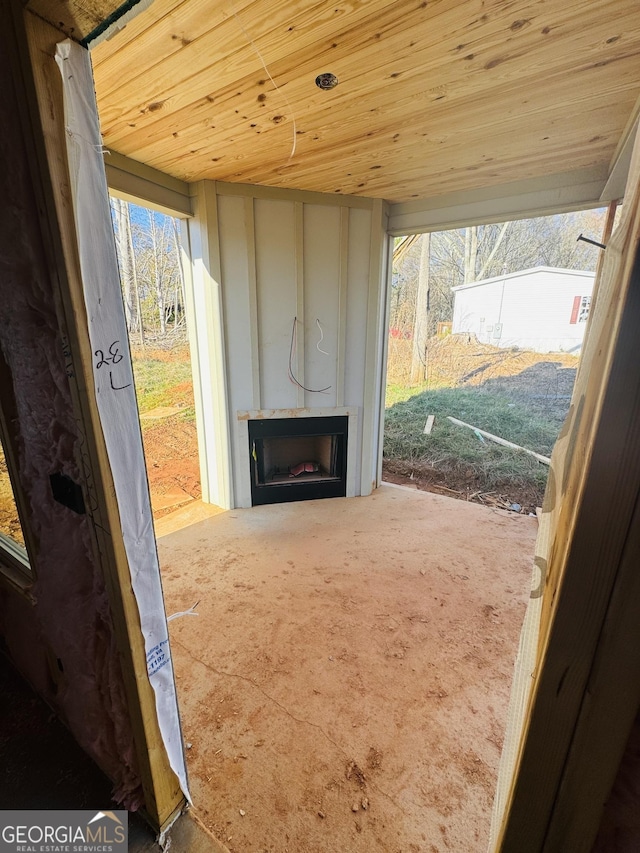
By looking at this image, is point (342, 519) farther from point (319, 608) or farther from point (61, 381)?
point (61, 381)

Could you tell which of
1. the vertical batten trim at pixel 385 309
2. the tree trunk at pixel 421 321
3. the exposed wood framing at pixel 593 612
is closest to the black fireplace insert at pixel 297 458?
the vertical batten trim at pixel 385 309

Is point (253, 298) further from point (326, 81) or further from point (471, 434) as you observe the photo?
point (471, 434)

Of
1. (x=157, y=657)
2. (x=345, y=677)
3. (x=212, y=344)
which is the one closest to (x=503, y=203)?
(x=212, y=344)

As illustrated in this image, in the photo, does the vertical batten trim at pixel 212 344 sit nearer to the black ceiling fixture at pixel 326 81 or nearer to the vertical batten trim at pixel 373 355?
the vertical batten trim at pixel 373 355

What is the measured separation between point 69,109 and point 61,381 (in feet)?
1.71

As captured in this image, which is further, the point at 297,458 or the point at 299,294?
the point at 297,458

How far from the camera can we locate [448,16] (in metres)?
1.13

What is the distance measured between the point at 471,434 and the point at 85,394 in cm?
527

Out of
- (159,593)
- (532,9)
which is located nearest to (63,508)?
(159,593)

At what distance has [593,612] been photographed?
40cm

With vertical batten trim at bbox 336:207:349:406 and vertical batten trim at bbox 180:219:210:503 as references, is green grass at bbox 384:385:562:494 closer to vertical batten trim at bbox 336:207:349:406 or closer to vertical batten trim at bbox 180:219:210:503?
vertical batten trim at bbox 336:207:349:406

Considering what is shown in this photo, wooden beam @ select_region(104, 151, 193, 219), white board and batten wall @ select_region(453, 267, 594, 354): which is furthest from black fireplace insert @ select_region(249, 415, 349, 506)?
white board and batten wall @ select_region(453, 267, 594, 354)

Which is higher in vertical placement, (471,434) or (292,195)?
(292,195)

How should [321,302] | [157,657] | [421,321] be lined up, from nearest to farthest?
[157,657] → [321,302] → [421,321]
